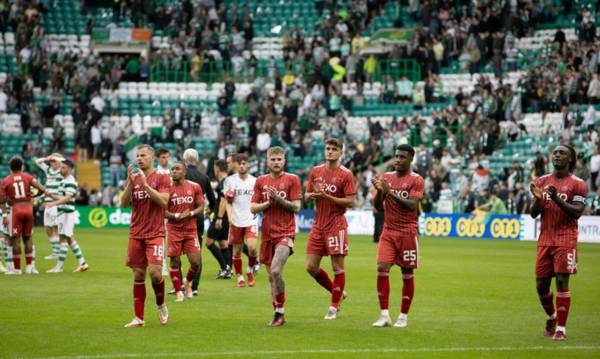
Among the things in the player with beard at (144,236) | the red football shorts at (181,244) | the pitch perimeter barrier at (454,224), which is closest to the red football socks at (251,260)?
the red football shorts at (181,244)

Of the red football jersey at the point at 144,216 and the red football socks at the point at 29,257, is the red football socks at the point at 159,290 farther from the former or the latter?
the red football socks at the point at 29,257

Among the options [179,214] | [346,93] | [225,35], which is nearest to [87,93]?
[225,35]

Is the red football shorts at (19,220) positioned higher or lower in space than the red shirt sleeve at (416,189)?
lower

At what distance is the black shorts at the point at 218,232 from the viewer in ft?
72.2

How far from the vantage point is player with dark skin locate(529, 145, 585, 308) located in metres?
13.2

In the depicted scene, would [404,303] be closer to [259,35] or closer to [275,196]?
[275,196]

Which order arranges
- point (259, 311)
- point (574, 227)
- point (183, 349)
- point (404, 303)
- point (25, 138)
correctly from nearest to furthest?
1. point (183, 349)
2. point (574, 227)
3. point (404, 303)
4. point (259, 311)
5. point (25, 138)

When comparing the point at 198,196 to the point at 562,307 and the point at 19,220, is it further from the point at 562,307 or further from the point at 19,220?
the point at 19,220

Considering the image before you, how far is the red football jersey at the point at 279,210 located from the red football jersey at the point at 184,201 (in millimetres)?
2000

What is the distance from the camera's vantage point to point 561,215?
1356cm

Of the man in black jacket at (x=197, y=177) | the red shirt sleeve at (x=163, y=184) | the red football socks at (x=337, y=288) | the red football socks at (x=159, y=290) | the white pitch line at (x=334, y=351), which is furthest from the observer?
the man in black jacket at (x=197, y=177)

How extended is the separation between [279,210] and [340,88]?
3480cm

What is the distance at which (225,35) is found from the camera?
54125mm

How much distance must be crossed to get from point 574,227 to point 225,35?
41.8 m
